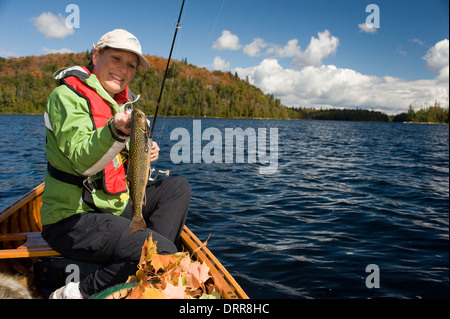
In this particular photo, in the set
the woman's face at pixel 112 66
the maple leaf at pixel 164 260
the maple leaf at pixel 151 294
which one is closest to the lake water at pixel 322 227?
the maple leaf at pixel 164 260

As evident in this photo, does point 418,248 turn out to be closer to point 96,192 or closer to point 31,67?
point 96,192

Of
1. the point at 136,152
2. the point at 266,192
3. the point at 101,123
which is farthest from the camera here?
the point at 266,192

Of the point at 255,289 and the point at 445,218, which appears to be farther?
the point at 445,218

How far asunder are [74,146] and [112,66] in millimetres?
1119

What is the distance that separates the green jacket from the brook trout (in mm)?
128

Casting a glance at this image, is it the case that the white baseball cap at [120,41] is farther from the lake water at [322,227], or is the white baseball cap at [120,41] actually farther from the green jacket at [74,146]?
the lake water at [322,227]

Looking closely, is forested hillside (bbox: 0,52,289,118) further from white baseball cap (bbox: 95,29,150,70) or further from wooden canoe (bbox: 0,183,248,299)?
white baseball cap (bbox: 95,29,150,70)

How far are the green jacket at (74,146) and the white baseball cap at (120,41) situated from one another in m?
0.36

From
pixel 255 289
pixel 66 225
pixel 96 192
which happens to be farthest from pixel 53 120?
pixel 255 289

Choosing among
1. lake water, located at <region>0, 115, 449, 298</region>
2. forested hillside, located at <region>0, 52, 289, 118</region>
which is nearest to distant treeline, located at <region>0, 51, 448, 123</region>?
forested hillside, located at <region>0, 52, 289, 118</region>

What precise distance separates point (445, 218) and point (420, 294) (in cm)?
527

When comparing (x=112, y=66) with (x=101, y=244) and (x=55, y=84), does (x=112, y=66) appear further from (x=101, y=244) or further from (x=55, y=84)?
(x=55, y=84)

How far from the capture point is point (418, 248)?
7461 millimetres

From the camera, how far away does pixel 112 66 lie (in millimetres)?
3465
